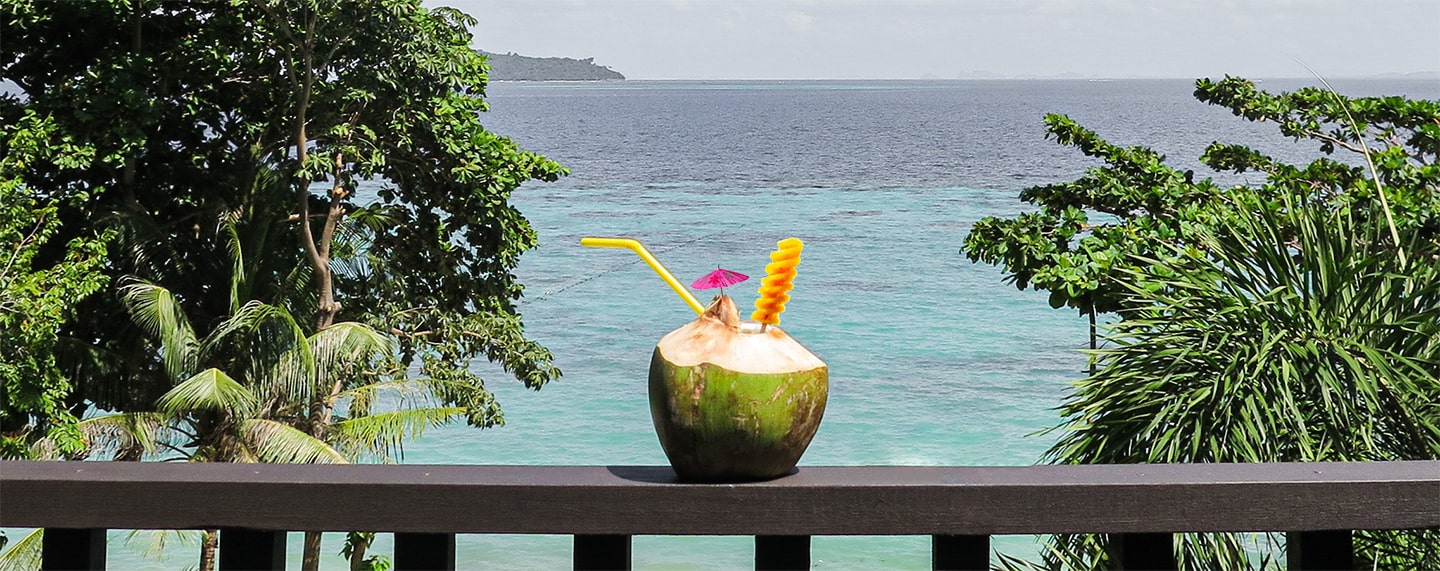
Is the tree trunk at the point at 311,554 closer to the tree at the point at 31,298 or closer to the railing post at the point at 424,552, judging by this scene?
the tree at the point at 31,298

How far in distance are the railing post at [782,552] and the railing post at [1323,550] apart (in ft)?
1.39

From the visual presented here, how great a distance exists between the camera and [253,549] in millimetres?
1044

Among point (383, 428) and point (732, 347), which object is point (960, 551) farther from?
point (383, 428)

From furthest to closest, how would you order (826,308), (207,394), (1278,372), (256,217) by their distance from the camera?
1. (826,308)
2. (256,217)
3. (207,394)
4. (1278,372)

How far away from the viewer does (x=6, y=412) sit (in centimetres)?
809

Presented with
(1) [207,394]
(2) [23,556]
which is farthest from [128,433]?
(2) [23,556]

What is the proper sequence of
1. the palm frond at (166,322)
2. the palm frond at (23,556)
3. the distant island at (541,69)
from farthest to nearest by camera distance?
1. the distant island at (541,69)
2. the palm frond at (166,322)
3. the palm frond at (23,556)

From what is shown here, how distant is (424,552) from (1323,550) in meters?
0.78

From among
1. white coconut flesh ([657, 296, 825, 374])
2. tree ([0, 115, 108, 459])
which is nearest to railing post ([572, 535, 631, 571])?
white coconut flesh ([657, 296, 825, 374])

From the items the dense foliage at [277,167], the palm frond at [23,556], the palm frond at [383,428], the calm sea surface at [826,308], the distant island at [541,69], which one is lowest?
the calm sea surface at [826,308]

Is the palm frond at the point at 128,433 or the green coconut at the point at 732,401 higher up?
the green coconut at the point at 732,401

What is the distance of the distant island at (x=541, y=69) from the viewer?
8556 cm

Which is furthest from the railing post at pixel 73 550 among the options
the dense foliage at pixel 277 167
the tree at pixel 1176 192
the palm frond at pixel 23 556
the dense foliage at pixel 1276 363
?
the dense foliage at pixel 277 167

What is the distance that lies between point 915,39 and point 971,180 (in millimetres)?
7077
